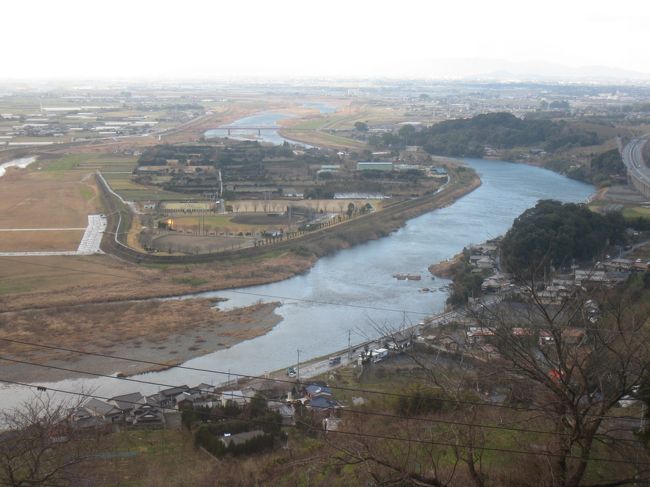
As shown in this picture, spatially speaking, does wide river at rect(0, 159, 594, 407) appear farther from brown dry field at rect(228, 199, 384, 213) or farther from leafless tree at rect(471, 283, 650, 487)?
leafless tree at rect(471, 283, 650, 487)

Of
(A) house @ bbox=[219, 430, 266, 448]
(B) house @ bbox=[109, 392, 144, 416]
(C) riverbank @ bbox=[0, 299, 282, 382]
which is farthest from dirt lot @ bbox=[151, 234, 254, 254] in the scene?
(A) house @ bbox=[219, 430, 266, 448]

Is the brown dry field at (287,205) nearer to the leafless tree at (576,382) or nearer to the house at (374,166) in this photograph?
the house at (374,166)

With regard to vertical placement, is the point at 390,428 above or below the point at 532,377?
below

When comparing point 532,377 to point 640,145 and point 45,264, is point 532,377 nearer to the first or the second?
A: point 45,264

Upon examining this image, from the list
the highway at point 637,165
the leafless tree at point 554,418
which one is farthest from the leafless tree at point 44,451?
the highway at point 637,165

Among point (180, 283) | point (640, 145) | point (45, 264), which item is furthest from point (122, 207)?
point (640, 145)
